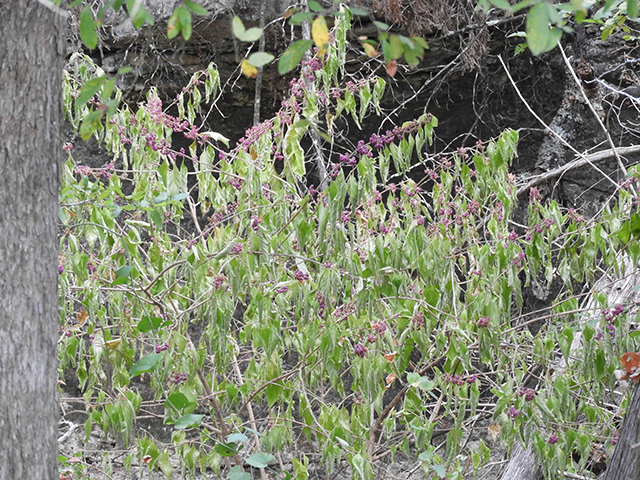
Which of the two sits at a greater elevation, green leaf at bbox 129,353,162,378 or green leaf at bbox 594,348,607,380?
green leaf at bbox 129,353,162,378

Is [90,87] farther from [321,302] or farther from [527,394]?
[527,394]

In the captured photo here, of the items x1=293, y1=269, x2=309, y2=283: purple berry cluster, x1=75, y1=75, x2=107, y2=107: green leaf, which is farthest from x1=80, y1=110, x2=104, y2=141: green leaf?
x1=293, y1=269, x2=309, y2=283: purple berry cluster

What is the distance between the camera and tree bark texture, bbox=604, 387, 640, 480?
177 centimetres

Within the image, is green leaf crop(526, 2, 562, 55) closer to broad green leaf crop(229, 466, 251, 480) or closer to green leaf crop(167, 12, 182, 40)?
green leaf crop(167, 12, 182, 40)

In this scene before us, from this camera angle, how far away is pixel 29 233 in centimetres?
→ 143

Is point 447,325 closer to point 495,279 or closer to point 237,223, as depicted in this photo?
point 495,279

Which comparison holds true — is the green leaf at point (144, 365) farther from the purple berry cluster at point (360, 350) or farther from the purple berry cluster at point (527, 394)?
the purple berry cluster at point (527, 394)

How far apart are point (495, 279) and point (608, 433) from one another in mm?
761

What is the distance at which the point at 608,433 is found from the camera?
2.64m

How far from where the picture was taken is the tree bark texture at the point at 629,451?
69.8 inches

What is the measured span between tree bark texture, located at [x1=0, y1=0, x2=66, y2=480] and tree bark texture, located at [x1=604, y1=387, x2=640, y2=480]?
135cm

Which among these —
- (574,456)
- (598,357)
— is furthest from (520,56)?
(598,357)

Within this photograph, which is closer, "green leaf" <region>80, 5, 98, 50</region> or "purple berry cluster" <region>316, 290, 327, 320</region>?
"green leaf" <region>80, 5, 98, 50</region>

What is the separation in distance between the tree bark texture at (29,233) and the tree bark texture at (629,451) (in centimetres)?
135
